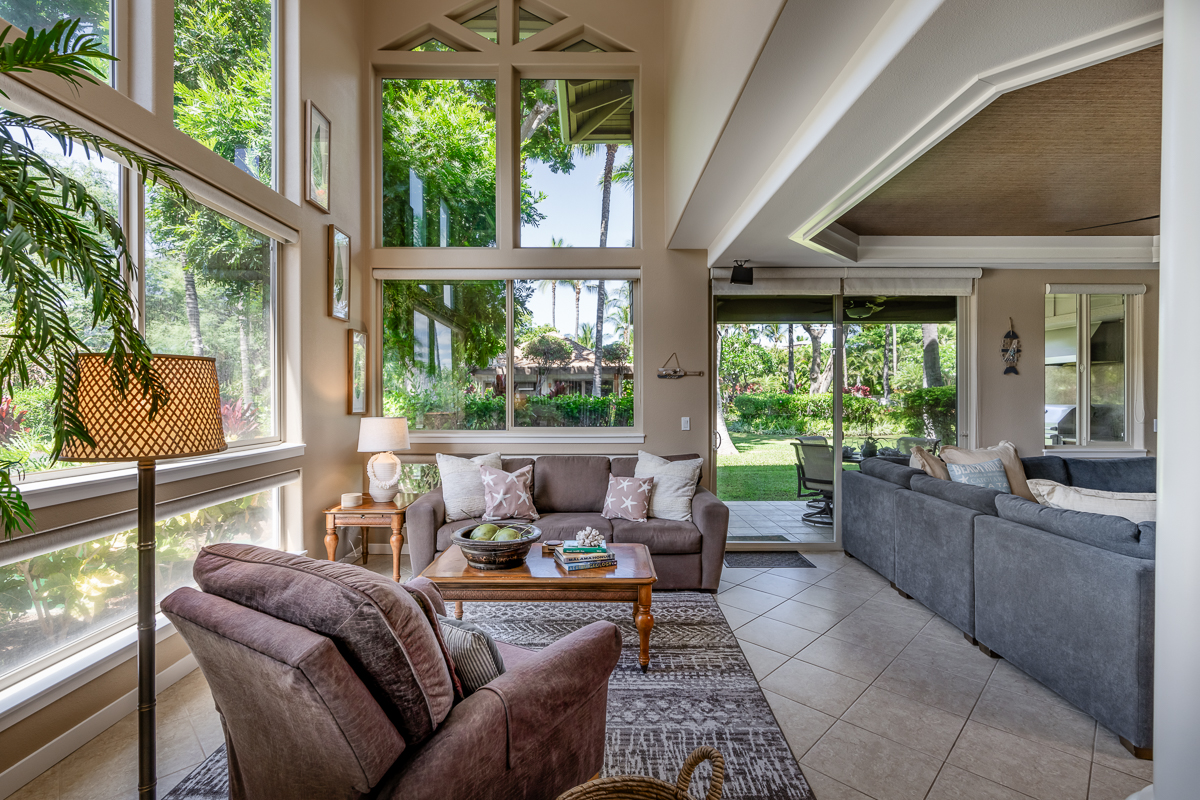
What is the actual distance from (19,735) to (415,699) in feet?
5.63

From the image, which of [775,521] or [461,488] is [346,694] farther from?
[775,521]

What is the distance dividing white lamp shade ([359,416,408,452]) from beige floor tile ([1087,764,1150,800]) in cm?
386

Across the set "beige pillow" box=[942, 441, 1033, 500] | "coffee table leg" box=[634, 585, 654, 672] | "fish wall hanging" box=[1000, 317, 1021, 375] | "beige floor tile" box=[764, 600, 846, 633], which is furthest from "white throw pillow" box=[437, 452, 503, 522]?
"fish wall hanging" box=[1000, 317, 1021, 375]

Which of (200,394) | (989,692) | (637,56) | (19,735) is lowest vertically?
(989,692)

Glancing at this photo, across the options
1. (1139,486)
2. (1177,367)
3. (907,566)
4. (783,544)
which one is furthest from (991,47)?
(1139,486)

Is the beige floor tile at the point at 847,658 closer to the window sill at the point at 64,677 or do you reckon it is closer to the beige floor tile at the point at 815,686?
the beige floor tile at the point at 815,686

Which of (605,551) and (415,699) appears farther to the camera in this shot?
(605,551)

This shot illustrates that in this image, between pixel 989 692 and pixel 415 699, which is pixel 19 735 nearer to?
pixel 415 699

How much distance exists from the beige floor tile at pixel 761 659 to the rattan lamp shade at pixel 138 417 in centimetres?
239

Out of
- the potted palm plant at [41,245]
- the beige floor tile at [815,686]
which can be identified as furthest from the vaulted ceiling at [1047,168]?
the potted palm plant at [41,245]

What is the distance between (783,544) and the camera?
4598 mm

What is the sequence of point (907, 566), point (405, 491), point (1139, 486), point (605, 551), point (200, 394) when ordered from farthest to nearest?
1. point (405, 491)
2. point (1139, 486)
3. point (907, 566)
4. point (605, 551)
5. point (200, 394)

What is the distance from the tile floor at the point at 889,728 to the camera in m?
1.83

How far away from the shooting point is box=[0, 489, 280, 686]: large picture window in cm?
191
